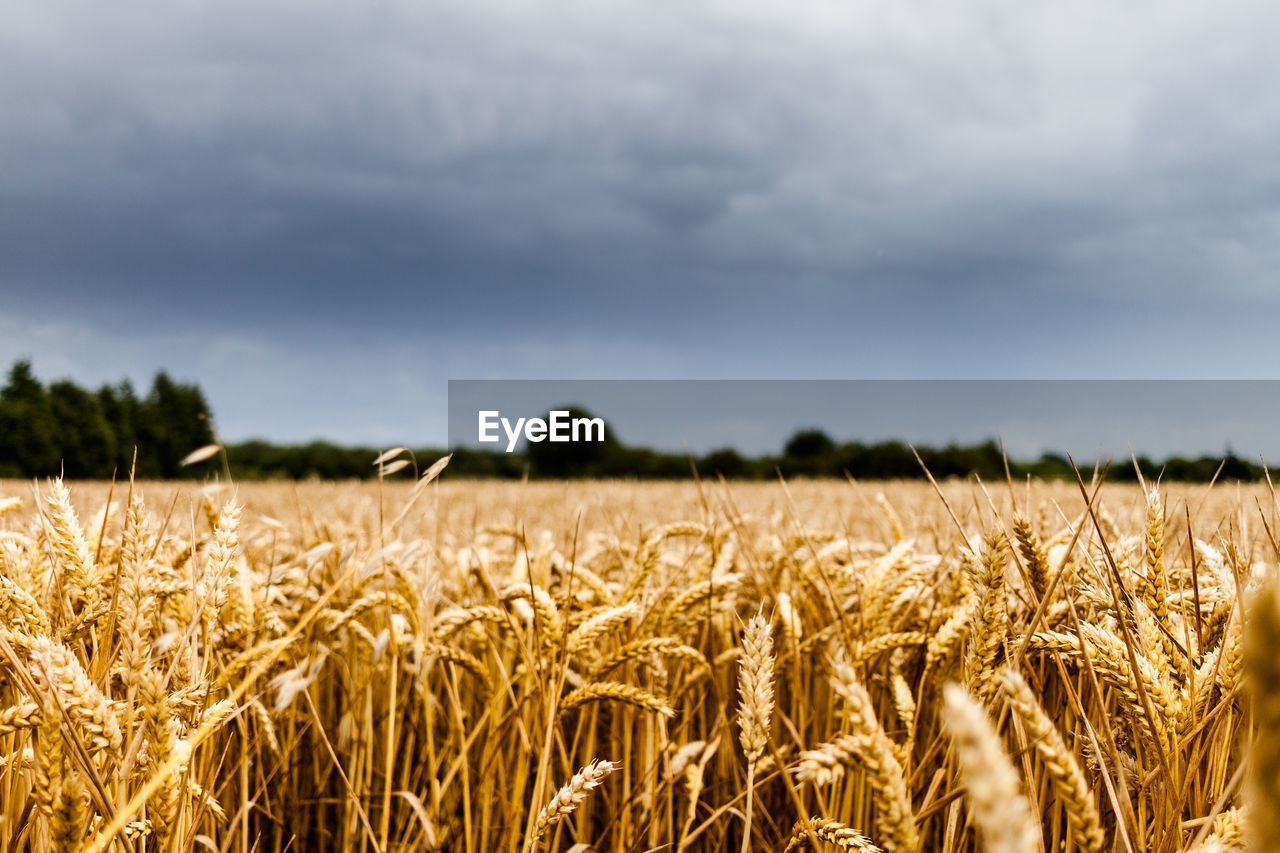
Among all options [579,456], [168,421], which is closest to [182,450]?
[168,421]

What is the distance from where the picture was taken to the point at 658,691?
160cm

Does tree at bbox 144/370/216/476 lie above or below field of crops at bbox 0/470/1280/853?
above

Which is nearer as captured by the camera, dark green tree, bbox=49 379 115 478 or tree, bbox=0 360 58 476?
tree, bbox=0 360 58 476

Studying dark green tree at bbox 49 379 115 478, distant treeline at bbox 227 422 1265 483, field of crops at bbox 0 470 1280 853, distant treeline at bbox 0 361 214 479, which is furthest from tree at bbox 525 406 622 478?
field of crops at bbox 0 470 1280 853

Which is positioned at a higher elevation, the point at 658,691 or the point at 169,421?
the point at 169,421

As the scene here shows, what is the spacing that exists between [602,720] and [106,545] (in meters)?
1.23

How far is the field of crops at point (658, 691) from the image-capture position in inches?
29.3

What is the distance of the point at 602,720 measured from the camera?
6.26ft

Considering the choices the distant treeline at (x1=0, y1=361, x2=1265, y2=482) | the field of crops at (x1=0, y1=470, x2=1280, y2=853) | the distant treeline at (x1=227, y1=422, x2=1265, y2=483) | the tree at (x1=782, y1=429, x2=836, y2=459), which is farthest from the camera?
the tree at (x1=782, y1=429, x2=836, y2=459)

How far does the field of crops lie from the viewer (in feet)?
2.44

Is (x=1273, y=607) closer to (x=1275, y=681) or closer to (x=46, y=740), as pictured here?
(x=1275, y=681)

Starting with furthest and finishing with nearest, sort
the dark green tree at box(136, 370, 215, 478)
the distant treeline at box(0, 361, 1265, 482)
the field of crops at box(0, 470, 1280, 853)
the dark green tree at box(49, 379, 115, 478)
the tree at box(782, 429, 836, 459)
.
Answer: the dark green tree at box(136, 370, 215, 478), the dark green tree at box(49, 379, 115, 478), the tree at box(782, 429, 836, 459), the distant treeline at box(0, 361, 1265, 482), the field of crops at box(0, 470, 1280, 853)

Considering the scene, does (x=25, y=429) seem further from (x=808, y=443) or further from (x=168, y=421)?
(x=808, y=443)

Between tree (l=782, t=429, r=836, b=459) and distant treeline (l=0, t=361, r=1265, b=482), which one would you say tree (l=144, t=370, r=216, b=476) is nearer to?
distant treeline (l=0, t=361, r=1265, b=482)
